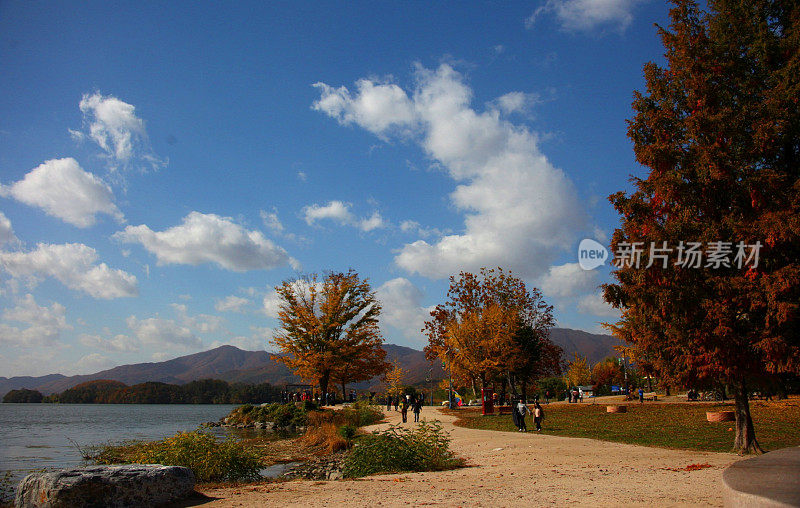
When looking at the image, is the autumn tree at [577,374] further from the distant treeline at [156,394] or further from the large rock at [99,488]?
the distant treeline at [156,394]

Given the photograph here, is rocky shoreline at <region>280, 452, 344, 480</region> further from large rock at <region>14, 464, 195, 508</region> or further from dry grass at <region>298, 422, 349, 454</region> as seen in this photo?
large rock at <region>14, 464, 195, 508</region>

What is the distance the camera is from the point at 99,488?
25.4ft

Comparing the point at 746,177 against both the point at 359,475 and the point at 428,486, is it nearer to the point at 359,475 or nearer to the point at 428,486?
the point at 428,486

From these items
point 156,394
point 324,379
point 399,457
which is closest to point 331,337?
point 324,379

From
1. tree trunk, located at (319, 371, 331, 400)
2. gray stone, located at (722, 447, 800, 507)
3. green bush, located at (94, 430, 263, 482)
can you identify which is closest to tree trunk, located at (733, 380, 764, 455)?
gray stone, located at (722, 447, 800, 507)

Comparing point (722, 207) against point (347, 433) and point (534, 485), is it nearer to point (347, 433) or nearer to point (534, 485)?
point (534, 485)

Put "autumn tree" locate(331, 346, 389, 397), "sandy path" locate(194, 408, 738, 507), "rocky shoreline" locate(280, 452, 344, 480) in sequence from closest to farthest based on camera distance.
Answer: "sandy path" locate(194, 408, 738, 507) → "rocky shoreline" locate(280, 452, 344, 480) → "autumn tree" locate(331, 346, 389, 397)

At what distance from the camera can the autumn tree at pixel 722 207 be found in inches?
497

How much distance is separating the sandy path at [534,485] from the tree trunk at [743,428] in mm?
669

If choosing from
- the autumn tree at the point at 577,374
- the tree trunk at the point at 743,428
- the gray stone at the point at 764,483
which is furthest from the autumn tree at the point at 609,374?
the gray stone at the point at 764,483

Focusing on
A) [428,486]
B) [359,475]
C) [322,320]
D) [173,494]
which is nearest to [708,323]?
[428,486]

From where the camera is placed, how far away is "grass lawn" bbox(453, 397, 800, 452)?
16672mm

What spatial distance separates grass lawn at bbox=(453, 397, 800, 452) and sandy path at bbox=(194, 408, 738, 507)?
10.7ft

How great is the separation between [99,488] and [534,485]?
7442mm
